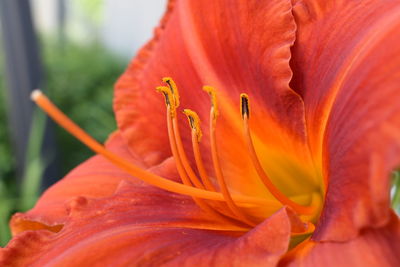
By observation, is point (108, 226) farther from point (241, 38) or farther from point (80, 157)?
point (80, 157)

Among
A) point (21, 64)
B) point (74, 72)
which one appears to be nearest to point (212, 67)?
point (21, 64)

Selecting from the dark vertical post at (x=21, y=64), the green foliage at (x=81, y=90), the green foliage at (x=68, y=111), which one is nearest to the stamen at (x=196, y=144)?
the green foliage at (x=68, y=111)

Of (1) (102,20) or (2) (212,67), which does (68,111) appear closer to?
(1) (102,20)

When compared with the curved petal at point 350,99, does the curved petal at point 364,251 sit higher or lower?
lower

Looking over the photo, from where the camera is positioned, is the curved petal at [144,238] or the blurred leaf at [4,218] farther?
the blurred leaf at [4,218]

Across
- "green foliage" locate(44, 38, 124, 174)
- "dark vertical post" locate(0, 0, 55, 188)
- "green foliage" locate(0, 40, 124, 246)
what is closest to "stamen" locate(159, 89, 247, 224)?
"green foliage" locate(0, 40, 124, 246)

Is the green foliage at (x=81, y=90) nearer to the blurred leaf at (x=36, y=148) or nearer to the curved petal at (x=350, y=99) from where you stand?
the blurred leaf at (x=36, y=148)
